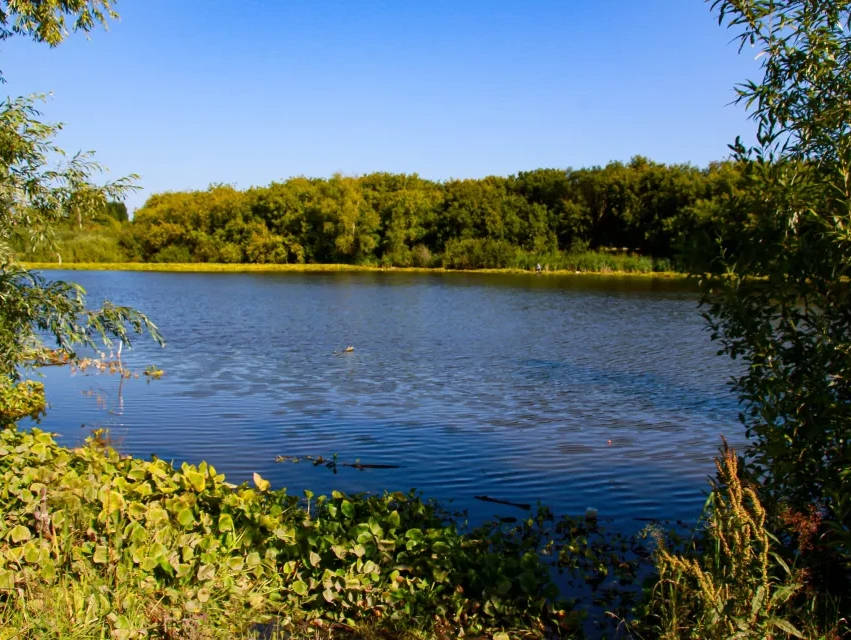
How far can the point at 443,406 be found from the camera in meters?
15.3

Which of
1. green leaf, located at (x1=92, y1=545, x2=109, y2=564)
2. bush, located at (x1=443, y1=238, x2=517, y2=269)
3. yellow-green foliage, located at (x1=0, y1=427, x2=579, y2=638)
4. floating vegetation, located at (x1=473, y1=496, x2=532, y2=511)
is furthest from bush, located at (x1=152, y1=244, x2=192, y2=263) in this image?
green leaf, located at (x1=92, y1=545, x2=109, y2=564)

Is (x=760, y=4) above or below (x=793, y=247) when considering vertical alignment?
above

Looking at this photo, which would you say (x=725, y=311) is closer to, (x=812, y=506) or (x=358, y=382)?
(x=812, y=506)

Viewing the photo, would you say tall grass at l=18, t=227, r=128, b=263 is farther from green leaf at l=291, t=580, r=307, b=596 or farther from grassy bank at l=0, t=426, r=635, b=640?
green leaf at l=291, t=580, r=307, b=596

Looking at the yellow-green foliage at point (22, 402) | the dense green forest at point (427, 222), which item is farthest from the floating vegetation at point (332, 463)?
the dense green forest at point (427, 222)

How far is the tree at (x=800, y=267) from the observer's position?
16.7ft

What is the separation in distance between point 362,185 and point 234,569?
93.4 meters

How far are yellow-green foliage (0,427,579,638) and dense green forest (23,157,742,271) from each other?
67400 millimetres

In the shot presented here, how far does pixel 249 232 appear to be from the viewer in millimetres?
92188

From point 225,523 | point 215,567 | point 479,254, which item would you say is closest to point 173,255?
point 479,254

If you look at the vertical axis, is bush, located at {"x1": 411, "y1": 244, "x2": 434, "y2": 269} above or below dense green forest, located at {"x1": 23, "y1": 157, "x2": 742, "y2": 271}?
below

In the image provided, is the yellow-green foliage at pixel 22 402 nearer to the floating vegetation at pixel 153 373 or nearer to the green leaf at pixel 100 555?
the floating vegetation at pixel 153 373

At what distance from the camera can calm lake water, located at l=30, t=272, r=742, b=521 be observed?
1033cm

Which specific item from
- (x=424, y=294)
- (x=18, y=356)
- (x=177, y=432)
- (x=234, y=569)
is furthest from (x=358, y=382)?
(x=424, y=294)
